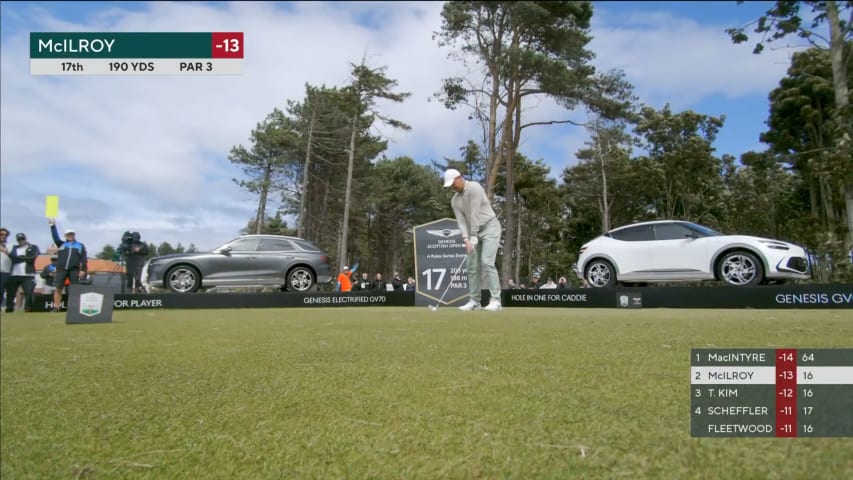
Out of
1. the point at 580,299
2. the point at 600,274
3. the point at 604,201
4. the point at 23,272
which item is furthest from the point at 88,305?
the point at 23,272

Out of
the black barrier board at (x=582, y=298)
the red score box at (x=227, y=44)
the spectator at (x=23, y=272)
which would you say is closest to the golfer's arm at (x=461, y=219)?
the black barrier board at (x=582, y=298)

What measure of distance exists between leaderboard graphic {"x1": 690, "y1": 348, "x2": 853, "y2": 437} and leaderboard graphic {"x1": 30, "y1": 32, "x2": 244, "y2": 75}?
262 centimetres

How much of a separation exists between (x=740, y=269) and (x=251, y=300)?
28.0ft

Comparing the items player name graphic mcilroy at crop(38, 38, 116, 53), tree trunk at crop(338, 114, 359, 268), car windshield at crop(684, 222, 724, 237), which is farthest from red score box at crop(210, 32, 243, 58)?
tree trunk at crop(338, 114, 359, 268)

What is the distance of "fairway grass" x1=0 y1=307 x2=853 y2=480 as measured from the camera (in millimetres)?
1003

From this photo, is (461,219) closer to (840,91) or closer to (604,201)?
(604,201)

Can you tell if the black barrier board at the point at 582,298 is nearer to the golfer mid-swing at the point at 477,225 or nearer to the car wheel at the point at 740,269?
the car wheel at the point at 740,269

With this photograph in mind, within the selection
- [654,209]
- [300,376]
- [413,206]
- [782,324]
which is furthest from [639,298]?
[413,206]

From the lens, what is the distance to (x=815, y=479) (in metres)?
0.82

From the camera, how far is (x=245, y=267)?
10648 millimetres

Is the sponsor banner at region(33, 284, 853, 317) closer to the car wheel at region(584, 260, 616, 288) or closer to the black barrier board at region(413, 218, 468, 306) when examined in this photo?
the car wheel at region(584, 260, 616, 288)

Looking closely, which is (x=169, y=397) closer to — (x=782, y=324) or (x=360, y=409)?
(x=360, y=409)

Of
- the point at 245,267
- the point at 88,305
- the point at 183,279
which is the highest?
the point at 245,267

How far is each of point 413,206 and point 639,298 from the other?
25.3m
